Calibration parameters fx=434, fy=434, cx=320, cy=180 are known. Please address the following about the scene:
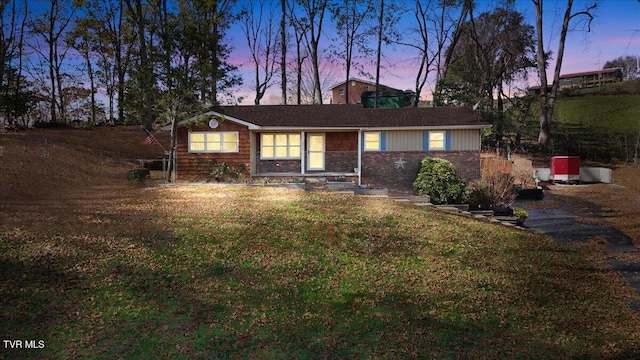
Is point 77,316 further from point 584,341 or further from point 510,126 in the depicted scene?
point 510,126

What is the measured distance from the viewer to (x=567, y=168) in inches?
1042

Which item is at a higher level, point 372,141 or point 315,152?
point 372,141

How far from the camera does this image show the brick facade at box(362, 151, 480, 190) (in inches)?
863

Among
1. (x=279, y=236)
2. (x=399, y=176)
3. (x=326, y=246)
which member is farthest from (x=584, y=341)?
(x=399, y=176)

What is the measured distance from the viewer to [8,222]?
1114 centimetres

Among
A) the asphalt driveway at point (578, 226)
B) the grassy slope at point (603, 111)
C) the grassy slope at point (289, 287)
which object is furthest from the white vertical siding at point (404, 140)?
the grassy slope at point (603, 111)

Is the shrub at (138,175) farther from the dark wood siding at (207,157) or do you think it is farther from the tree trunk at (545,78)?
the tree trunk at (545,78)

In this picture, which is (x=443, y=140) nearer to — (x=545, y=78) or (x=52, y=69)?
(x=545, y=78)

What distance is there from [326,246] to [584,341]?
564 cm

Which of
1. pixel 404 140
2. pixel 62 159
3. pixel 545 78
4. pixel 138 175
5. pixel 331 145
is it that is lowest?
pixel 138 175

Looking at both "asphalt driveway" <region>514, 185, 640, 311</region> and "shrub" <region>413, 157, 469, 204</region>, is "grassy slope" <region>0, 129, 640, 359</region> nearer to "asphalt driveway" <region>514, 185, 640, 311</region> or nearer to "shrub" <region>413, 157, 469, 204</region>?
"asphalt driveway" <region>514, 185, 640, 311</region>

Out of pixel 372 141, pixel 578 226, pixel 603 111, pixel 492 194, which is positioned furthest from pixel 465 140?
pixel 603 111

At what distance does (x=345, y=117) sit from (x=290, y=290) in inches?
628

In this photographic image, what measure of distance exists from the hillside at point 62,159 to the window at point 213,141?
3.78 m
